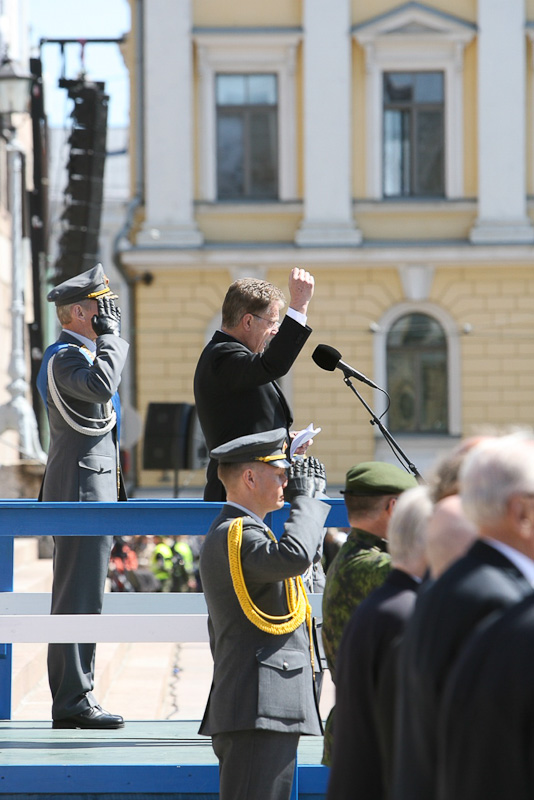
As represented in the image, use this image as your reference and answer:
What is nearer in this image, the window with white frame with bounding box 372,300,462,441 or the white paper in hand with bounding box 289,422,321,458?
the white paper in hand with bounding box 289,422,321,458

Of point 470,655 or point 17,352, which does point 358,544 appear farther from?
point 17,352

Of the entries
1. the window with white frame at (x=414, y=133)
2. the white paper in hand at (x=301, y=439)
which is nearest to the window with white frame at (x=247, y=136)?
the window with white frame at (x=414, y=133)

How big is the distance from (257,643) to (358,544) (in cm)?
39

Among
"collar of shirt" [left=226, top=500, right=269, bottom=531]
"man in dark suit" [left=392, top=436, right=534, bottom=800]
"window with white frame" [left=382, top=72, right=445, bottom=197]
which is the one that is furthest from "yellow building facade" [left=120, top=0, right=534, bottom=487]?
"man in dark suit" [left=392, top=436, right=534, bottom=800]

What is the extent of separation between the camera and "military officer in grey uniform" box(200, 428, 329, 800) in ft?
11.1

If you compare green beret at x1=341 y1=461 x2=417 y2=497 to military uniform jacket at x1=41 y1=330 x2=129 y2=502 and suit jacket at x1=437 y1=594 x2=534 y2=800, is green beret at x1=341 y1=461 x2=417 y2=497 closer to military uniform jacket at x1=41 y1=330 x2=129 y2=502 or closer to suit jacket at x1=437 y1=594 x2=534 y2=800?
suit jacket at x1=437 y1=594 x2=534 y2=800

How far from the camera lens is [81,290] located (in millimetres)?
4875

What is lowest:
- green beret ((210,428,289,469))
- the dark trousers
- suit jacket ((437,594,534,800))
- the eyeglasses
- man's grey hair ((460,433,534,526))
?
the dark trousers

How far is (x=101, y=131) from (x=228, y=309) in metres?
14.8

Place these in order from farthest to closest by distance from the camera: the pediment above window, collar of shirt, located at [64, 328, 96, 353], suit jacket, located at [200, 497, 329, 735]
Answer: the pediment above window → collar of shirt, located at [64, 328, 96, 353] → suit jacket, located at [200, 497, 329, 735]

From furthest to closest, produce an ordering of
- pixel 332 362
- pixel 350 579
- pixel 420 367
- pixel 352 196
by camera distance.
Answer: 1. pixel 420 367
2. pixel 352 196
3. pixel 332 362
4. pixel 350 579

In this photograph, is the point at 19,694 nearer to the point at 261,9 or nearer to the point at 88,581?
the point at 88,581

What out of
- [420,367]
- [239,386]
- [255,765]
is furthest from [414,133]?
[255,765]

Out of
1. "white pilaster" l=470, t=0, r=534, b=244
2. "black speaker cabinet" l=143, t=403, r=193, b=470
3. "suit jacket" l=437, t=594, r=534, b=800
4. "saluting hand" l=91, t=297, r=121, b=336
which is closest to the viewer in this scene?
"suit jacket" l=437, t=594, r=534, b=800
